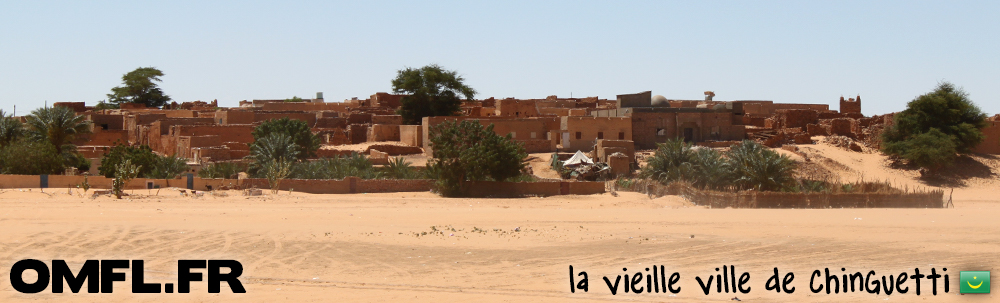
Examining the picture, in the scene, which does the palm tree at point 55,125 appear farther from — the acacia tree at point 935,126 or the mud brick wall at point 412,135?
the acacia tree at point 935,126

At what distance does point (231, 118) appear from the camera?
133ft

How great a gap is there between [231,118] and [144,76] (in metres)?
26.5

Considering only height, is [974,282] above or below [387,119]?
below

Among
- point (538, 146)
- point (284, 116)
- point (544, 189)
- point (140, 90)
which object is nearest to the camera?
point (544, 189)

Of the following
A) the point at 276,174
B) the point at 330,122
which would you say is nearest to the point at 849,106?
the point at 330,122

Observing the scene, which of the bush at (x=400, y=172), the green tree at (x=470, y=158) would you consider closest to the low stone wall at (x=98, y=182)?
the bush at (x=400, y=172)

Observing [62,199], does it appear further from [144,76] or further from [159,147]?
[144,76]

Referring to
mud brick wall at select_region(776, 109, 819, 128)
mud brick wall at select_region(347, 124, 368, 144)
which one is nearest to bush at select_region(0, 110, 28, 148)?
mud brick wall at select_region(347, 124, 368, 144)

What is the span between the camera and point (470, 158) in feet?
86.2

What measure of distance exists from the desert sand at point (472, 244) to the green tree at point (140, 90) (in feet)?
141

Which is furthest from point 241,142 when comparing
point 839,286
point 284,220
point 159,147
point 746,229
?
point 839,286

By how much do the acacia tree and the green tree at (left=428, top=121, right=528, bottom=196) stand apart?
50.2 feet

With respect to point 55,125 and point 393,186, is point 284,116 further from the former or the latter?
point 393,186

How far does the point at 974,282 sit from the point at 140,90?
195 ft
